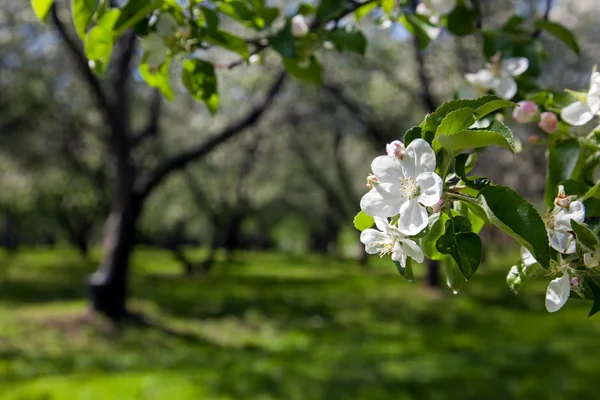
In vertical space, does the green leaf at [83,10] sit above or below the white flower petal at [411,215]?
above

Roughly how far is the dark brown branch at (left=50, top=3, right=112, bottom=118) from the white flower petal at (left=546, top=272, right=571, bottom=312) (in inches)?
277

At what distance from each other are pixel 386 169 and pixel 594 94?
0.43 metres

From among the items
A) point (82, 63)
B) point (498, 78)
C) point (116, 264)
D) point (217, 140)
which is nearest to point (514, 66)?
point (498, 78)

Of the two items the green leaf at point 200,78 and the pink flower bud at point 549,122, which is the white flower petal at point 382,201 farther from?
the green leaf at point 200,78

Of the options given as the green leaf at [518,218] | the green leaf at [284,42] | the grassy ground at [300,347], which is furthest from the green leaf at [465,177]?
the grassy ground at [300,347]

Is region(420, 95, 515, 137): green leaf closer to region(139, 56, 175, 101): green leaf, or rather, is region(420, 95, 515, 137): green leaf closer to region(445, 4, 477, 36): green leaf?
region(139, 56, 175, 101): green leaf

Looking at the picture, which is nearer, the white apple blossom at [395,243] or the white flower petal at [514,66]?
the white apple blossom at [395,243]

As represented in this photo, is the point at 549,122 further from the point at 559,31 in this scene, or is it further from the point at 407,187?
the point at 559,31

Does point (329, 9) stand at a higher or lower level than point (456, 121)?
higher

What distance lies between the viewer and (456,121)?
0.75m

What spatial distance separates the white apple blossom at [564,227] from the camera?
2.62ft

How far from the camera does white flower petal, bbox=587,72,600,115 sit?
963 mm

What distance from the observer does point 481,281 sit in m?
14.4

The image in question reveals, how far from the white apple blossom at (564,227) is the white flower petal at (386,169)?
0.23 metres
